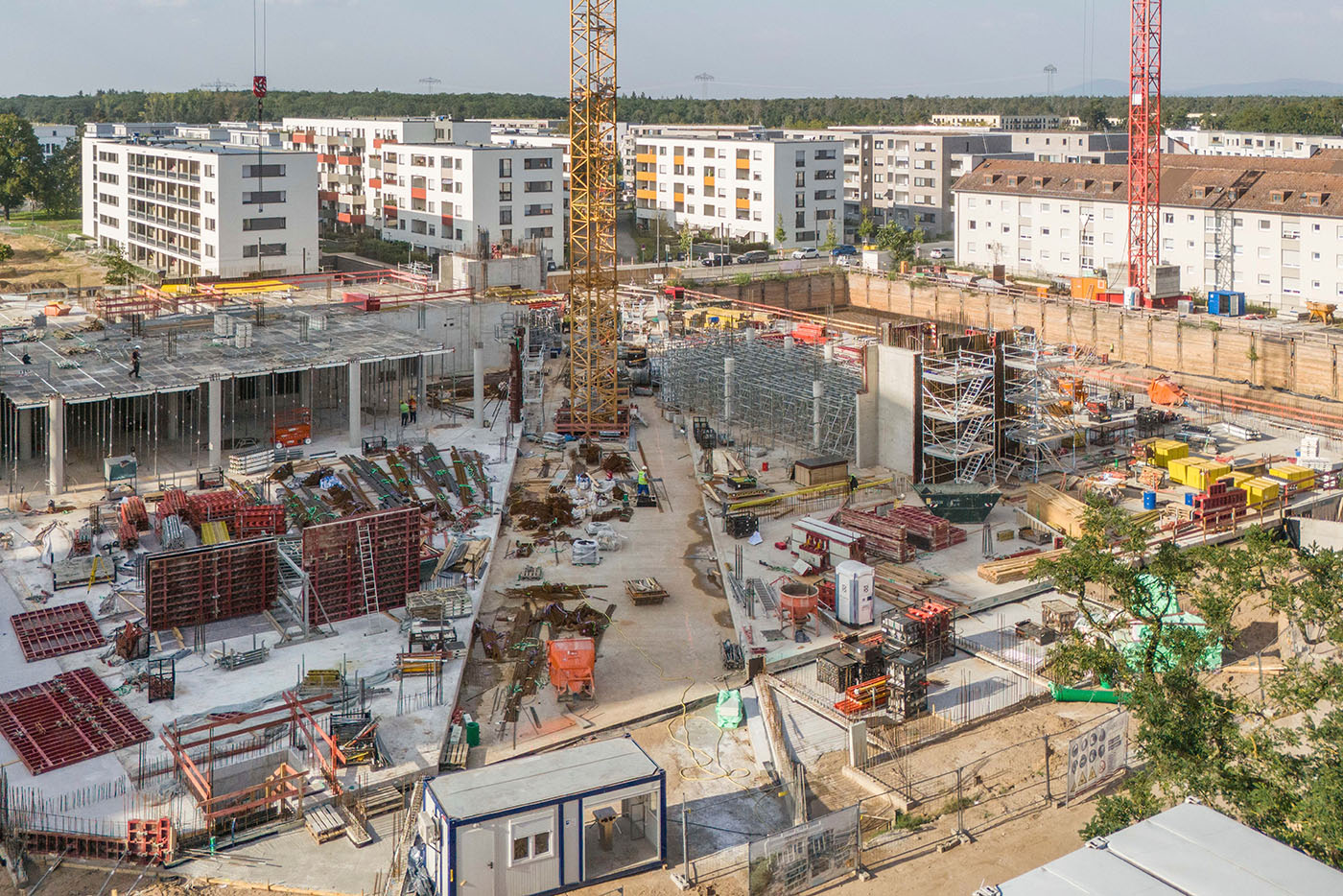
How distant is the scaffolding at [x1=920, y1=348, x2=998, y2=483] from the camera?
108 feet

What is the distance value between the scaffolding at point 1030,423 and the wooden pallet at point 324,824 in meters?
21.3

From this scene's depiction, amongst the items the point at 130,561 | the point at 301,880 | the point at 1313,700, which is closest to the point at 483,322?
the point at 130,561

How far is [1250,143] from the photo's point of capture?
96.2 metres

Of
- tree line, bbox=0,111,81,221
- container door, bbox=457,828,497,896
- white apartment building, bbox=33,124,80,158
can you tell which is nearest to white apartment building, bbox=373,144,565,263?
tree line, bbox=0,111,81,221

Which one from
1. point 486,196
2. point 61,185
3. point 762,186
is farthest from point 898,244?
point 61,185

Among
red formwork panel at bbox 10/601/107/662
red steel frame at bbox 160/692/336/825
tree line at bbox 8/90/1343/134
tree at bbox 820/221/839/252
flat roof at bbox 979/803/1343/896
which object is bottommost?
red steel frame at bbox 160/692/336/825

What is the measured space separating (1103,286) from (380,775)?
46855 millimetres

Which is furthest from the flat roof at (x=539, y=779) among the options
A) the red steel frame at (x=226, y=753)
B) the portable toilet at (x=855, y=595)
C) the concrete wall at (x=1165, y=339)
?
the concrete wall at (x=1165, y=339)

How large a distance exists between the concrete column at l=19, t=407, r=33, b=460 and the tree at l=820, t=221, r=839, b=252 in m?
51.7

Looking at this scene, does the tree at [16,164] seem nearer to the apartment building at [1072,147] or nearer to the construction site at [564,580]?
the construction site at [564,580]

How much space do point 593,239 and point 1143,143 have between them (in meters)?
28.2

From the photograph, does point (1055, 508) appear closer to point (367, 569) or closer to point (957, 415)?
point (957, 415)

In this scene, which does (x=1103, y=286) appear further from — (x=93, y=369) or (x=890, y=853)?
(x=890, y=853)

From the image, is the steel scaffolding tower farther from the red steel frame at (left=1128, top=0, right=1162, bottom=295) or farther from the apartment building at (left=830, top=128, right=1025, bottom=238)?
the apartment building at (left=830, top=128, right=1025, bottom=238)
